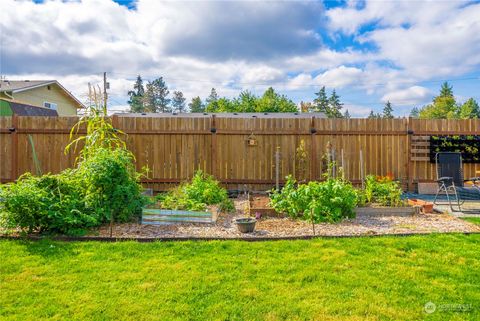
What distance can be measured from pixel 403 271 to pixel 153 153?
5539 mm

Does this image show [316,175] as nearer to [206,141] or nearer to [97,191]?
[206,141]

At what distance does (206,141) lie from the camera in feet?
22.9

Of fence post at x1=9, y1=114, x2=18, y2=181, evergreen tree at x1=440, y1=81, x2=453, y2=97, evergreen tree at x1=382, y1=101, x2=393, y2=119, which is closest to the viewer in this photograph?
fence post at x1=9, y1=114, x2=18, y2=181

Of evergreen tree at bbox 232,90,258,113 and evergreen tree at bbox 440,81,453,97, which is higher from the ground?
evergreen tree at bbox 440,81,453,97

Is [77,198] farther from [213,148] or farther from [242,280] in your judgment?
[213,148]

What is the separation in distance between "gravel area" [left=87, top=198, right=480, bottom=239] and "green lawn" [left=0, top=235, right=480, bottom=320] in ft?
1.18

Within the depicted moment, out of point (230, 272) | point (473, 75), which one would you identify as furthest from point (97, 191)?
point (473, 75)

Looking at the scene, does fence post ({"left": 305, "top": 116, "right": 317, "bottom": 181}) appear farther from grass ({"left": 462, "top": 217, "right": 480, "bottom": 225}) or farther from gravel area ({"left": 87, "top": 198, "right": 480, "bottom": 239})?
grass ({"left": 462, "top": 217, "right": 480, "bottom": 225})

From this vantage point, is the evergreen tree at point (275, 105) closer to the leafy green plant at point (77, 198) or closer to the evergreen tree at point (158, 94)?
the evergreen tree at point (158, 94)

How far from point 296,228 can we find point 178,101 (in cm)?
5884

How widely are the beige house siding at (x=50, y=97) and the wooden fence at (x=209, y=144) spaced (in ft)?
36.8

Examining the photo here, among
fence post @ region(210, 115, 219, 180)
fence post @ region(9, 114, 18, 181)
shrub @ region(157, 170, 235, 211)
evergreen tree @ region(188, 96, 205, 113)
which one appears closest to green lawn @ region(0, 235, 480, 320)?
shrub @ region(157, 170, 235, 211)

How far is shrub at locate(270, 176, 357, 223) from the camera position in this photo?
14.3 ft

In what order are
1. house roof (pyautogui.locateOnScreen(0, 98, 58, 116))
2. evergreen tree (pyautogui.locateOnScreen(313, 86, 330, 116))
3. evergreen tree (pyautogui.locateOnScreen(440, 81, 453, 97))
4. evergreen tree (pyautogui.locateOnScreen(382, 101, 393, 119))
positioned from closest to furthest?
house roof (pyautogui.locateOnScreen(0, 98, 58, 116))
evergreen tree (pyautogui.locateOnScreen(440, 81, 453, 97))
evergreen tree (pyautogui.locateOnScreen(313, 86, 330, 116))
evergreen tree (pyautogui.locateOnScreen(382, 101, 393, 119))
